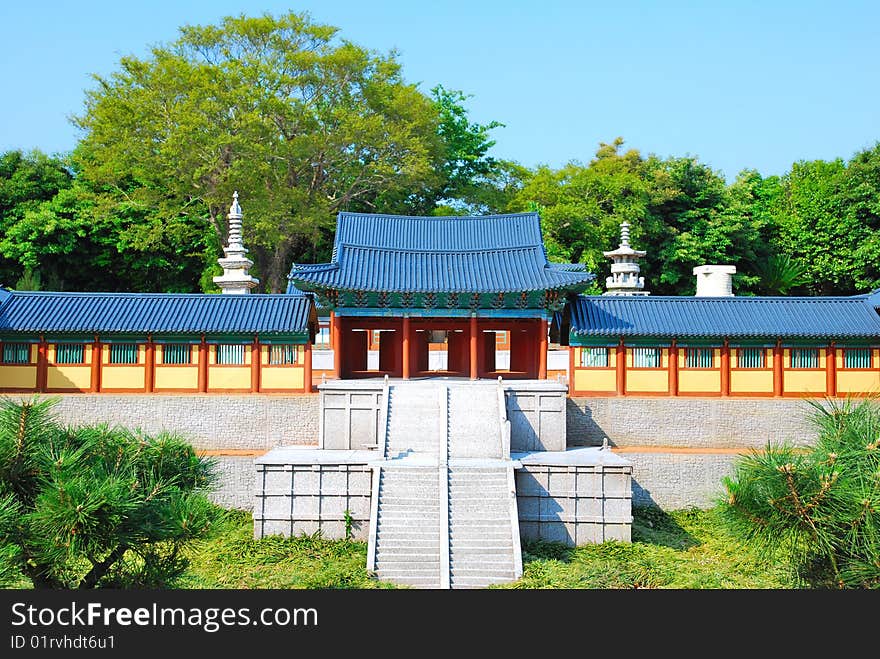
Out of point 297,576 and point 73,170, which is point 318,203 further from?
point 297,576

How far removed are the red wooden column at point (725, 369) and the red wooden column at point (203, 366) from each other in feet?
39.6

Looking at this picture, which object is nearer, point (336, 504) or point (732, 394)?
point (336, 504)

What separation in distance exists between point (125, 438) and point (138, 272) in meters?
29.8

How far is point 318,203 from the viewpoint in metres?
33.2

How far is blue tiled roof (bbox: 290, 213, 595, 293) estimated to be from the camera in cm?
1955

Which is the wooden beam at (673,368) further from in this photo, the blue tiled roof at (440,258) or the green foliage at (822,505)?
the green foliage at (822,505)

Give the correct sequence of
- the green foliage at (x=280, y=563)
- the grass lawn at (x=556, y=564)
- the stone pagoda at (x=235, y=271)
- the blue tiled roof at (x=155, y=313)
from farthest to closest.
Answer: the stone pagoda at (x=235, y=271)
the blue tiled roof at (x=155, y=313)
the grass lawn at (x=556, y=564)
the green foliage at (x=280, y=563)

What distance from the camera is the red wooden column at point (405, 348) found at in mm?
20016

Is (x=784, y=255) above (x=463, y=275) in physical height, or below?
above

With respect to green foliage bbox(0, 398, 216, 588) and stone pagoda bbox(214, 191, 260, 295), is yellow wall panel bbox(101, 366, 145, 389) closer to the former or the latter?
stone pagoda bbox(214, 191, 260, 295)

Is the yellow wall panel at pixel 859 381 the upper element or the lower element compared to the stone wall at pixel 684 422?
upper

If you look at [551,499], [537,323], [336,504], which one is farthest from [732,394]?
[336,504]

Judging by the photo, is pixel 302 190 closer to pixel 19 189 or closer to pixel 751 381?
pixel 19 189

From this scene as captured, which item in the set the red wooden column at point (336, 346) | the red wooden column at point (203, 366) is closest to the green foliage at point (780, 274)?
the red wooden column at point (336, 346)
